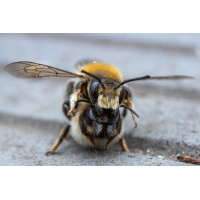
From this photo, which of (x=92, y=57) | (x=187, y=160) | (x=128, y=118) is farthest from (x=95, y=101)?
(x=92, y=57)

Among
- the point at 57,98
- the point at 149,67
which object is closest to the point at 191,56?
the point at 149,67

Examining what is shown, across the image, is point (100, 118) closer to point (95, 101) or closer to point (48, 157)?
point (95, 101)

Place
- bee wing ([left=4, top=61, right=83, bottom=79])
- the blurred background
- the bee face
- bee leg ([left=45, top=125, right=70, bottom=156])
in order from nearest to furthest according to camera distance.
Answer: the bee face
bee wing ([left=4, top=61, right=83, bottom=79])
bee leg ([left=45, top=125, right=70, bottom=156])
the blurred background

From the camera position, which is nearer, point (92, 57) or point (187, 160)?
point (187, 160)

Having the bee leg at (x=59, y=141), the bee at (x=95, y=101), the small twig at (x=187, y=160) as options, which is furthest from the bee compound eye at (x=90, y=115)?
the small twig at (x=187, y=160)

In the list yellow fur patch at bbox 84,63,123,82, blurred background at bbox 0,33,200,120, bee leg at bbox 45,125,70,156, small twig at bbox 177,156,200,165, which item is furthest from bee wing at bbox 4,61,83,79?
small twig at bbox 177,156,200,165

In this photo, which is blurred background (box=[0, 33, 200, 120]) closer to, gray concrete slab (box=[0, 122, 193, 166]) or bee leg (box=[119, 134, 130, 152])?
gray concrete slab (box=[0, 122, 193, 166])

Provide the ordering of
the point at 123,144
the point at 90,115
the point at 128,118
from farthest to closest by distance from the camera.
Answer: the point at 128,118 < the point at 123,144 < the point at 90,115

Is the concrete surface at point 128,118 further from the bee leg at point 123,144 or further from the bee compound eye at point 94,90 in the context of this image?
the bee compound eye at point 94,90
